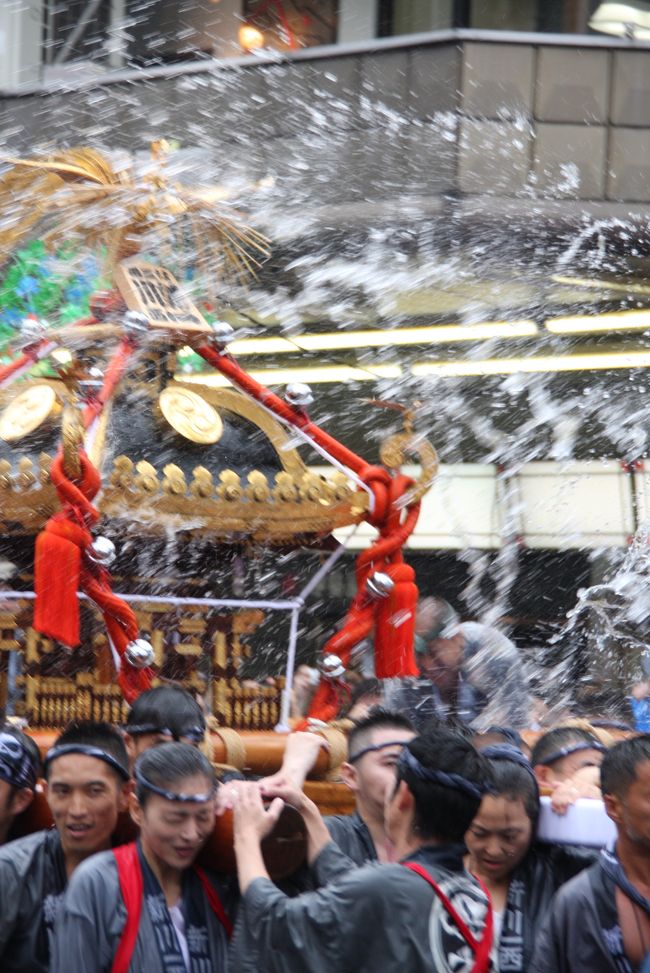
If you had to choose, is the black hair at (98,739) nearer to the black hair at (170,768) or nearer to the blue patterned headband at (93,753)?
the blue patterned headband at (93,753)

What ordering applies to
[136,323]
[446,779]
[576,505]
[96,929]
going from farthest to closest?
1. [576,505]
2. [136,323]
3. [96,929]
4. [446,779]

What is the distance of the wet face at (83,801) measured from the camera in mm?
2779

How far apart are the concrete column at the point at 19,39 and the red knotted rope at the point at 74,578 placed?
6.36m

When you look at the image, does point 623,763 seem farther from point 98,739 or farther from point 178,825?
point 98,739

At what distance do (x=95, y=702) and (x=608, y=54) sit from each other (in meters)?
5.81

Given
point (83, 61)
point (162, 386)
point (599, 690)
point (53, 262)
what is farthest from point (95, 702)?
point (83, 61)

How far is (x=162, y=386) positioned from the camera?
→ 15.5 ft

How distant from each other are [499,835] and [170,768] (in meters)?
0.67

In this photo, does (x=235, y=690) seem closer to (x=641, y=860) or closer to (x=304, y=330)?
(x=641, y=860)

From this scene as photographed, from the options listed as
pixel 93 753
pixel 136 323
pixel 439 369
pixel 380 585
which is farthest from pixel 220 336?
pixel 439 369

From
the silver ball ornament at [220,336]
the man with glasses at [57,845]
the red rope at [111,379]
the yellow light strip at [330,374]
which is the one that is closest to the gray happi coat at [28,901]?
the man with glasses at [57,845]

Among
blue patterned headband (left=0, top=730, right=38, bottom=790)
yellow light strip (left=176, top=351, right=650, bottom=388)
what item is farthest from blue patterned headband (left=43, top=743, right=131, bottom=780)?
yellow light strip (left=176, top=351, right=650, bottom=388)

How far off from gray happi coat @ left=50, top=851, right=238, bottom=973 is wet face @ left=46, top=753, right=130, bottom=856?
0.20 metres

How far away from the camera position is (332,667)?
4.36 metres
